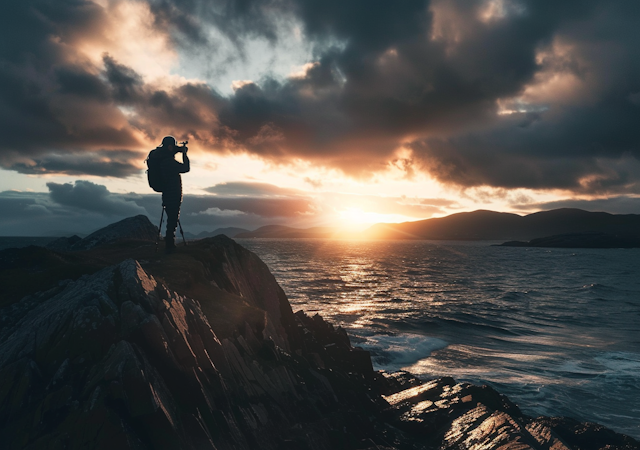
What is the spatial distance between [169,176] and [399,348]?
19302 millimetres

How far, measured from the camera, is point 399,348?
1030 inches

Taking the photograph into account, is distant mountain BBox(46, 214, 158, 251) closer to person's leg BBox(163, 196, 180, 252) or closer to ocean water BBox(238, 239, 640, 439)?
person's leg BBox(163, 196, 180, 252)

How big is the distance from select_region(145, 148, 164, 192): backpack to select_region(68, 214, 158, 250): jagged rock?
1290cm

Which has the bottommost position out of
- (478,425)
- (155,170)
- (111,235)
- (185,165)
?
(478,425)

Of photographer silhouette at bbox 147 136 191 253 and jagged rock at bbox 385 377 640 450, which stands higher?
photographer silhouette at bbox 147 136 191 253

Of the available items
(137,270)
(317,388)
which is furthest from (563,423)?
(137,270)

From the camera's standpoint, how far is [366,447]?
31.1 feet

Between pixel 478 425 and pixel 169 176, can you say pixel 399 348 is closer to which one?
pixel 478 425

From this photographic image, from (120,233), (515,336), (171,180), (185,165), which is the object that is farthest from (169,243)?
(515,336)

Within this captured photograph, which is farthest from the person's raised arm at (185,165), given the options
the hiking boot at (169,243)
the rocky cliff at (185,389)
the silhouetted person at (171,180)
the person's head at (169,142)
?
the rocky cliff at (185,389)

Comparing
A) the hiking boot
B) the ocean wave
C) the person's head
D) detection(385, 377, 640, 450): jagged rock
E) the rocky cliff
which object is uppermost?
the person's head

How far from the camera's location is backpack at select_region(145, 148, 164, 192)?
18.4 meters

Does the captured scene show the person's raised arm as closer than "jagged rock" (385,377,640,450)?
No

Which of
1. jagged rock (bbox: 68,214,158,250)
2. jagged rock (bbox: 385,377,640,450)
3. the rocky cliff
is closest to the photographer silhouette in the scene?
the rocky cliff
